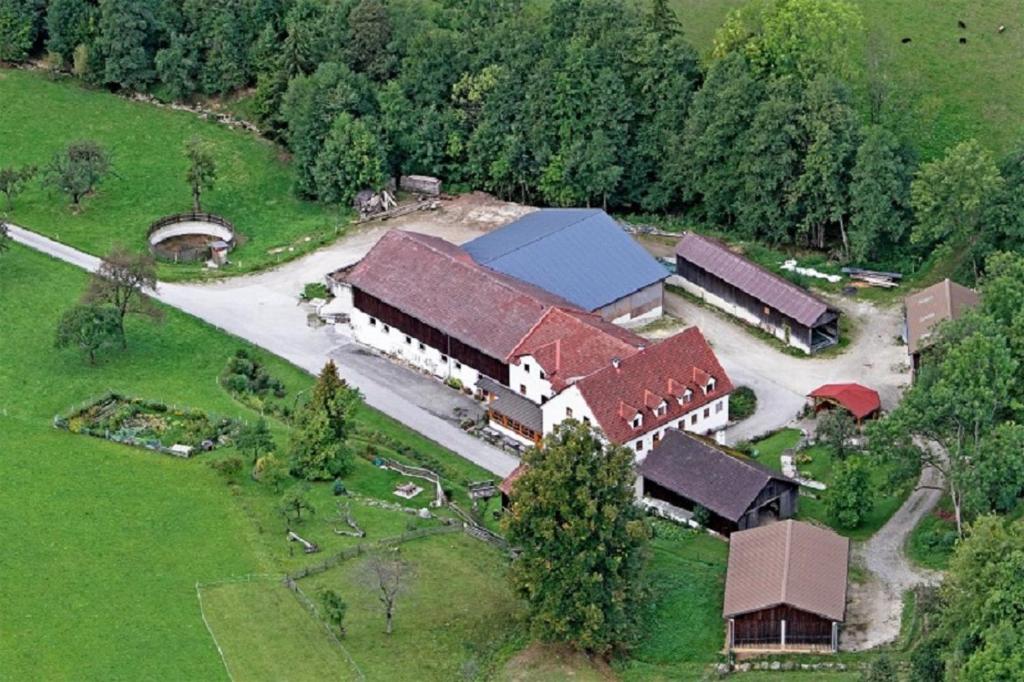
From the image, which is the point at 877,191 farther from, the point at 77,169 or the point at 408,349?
the point at 77,169

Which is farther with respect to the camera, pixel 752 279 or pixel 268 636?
pixel 752 279

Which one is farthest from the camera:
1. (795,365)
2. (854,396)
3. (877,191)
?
(877,191)

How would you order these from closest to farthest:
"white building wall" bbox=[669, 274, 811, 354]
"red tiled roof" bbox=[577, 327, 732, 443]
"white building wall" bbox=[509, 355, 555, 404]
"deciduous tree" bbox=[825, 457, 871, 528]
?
"deciduous tree" bbox=[825, 457, 871, 528]
"red tiled roof" bbox=[577, 327, 732, 443]
"white building wall" bbox=[509, 355, 555, 404]
"white building wall" bbox=[669, 274, 811, 354]

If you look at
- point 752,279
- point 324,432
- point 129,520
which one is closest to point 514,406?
point 324,432

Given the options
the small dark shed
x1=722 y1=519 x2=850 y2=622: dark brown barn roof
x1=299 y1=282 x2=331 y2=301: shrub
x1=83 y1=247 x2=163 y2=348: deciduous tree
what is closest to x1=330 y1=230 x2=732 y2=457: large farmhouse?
x1=299 y1=282 x2=331 y2=301: shrub

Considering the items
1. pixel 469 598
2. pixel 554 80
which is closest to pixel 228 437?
pixel 469 598

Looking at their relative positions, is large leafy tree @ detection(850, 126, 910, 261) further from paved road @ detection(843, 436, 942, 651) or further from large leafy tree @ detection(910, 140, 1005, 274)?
paved road @ detection(843, 436, 942, 651)
